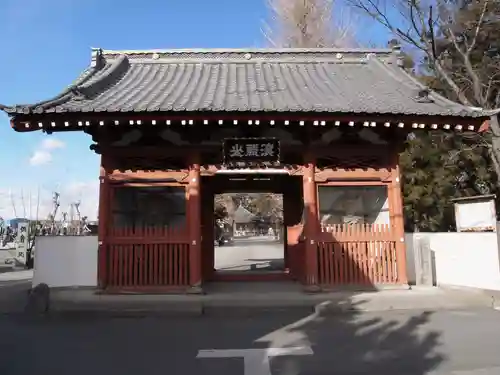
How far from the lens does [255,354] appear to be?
588 cm

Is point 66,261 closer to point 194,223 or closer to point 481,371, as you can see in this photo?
point 194,223

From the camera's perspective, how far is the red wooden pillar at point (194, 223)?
995cm

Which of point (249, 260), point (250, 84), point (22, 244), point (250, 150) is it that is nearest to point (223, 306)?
point (250, 150)

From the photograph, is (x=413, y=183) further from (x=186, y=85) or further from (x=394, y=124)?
(x=186, y=85)

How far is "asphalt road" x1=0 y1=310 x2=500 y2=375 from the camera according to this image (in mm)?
5273

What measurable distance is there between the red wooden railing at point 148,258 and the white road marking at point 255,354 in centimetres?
412

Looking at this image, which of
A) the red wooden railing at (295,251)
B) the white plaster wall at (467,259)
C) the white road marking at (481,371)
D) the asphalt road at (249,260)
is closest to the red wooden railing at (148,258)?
the red wooden railing at (295,251)

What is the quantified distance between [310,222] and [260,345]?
13.9 feet

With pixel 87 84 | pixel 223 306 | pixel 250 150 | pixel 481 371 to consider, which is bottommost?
pixel 481 371

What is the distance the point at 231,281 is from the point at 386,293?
4.42 m

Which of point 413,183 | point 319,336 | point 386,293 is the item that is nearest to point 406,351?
point 319,336

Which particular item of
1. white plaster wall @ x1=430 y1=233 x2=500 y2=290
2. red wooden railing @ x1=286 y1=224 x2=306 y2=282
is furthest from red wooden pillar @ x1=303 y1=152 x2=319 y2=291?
white plaster wall @ x1=430 y1=233 x2=500 y2=290

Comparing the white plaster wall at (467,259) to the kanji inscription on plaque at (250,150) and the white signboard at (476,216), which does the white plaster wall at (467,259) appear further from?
the kanji inscription on plaque at (250,150)

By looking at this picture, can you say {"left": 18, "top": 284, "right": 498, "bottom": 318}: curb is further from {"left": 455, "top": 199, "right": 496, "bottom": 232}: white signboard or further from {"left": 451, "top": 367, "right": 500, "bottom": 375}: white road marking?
{"left": 451, "top": 367, "right": 500, "bottom": 375}: white road marking
